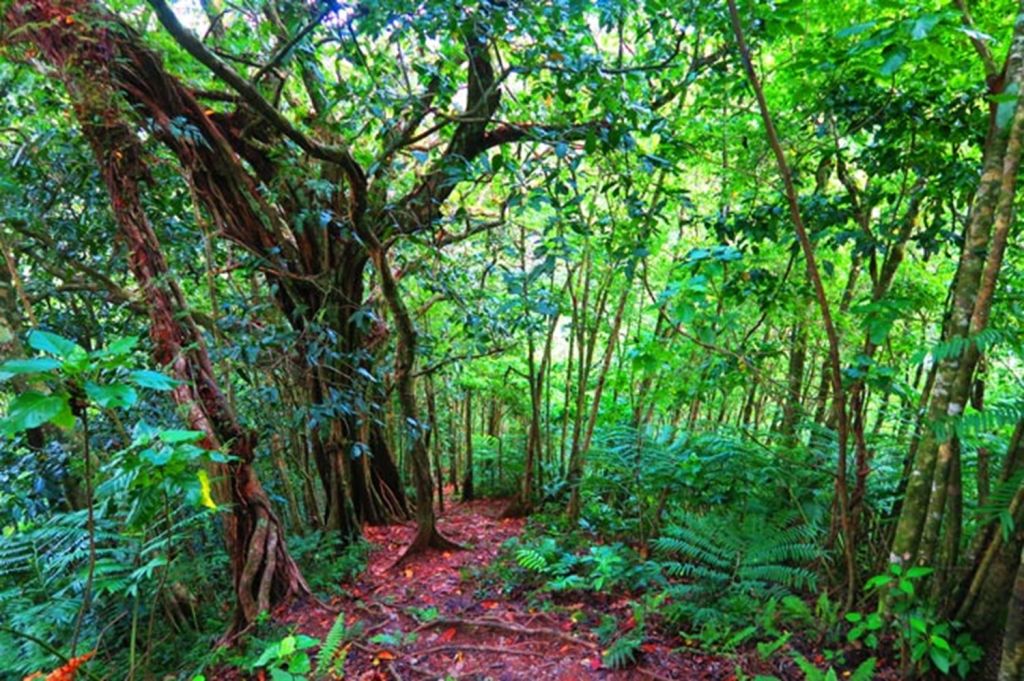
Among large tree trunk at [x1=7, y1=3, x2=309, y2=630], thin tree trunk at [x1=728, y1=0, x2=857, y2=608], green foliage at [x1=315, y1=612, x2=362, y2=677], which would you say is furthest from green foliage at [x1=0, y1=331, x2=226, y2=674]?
thin tree trunk at [x1=728, y1=0, x2=857, y2=608]

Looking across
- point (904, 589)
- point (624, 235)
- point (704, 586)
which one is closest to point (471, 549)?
point (704, 586)

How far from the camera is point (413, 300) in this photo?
656 centimetres

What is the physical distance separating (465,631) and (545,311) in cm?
207

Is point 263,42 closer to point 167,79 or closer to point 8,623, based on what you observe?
point 167,79

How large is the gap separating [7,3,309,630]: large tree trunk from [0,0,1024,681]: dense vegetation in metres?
0.02

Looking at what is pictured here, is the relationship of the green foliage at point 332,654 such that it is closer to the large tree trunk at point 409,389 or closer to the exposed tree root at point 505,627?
the exposed tree root at point 505,627

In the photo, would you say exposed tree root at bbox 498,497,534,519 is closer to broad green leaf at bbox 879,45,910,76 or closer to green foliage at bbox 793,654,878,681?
green foliage at bbox 793,654,878,681

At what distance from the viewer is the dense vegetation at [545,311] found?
194 centimetres

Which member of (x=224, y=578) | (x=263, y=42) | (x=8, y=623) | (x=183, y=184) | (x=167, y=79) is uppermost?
(x=263, y=42)

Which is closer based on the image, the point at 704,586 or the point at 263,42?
the point at 704,586

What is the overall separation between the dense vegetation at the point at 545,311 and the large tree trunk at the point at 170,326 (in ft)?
0.05

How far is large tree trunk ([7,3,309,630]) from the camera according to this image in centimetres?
273

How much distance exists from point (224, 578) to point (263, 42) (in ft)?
14.0

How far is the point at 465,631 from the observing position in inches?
127
